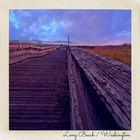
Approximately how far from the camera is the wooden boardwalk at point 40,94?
1.19 meters

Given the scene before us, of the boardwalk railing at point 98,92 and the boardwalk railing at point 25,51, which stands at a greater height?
the boardwalk railing at point 25,51

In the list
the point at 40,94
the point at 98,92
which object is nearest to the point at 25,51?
the point at 40,94

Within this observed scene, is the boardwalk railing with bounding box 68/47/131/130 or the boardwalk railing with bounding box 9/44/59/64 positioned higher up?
the boardwalk railing with bounding box 9/44/59/64

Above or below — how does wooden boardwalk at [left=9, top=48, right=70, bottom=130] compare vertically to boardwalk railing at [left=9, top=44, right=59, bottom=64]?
below

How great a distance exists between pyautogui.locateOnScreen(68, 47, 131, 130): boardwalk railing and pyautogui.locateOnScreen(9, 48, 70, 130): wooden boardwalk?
0.08ft

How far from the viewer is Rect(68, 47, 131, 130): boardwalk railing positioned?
3.88ft

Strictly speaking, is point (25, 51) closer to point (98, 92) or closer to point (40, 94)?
point (40, 94)

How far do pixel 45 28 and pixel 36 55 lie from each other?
8cm

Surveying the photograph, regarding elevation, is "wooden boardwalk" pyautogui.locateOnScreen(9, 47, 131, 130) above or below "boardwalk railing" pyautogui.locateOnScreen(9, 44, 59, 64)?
below

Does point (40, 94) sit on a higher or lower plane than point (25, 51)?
lower

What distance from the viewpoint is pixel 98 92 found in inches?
47.0

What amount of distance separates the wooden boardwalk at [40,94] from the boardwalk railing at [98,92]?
0.08ft

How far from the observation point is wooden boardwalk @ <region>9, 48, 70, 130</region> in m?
1.19

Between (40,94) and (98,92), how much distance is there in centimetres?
16
